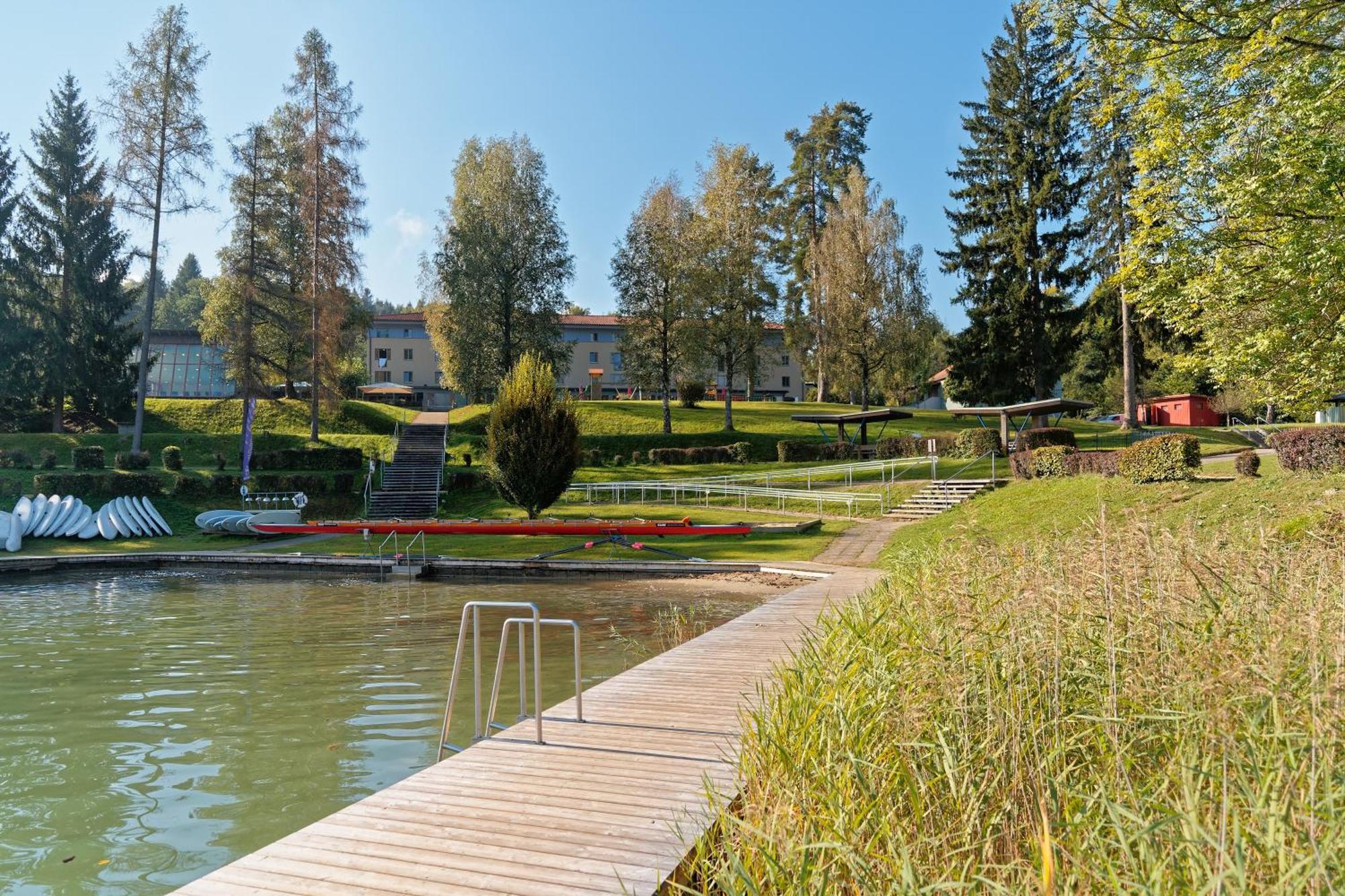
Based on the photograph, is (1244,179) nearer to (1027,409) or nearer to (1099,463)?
(1099,463)

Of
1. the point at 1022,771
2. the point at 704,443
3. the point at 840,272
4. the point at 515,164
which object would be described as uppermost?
the point at 515,164

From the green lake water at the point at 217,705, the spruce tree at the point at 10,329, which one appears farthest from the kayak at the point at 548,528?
the spruce tree at the point at 10,329

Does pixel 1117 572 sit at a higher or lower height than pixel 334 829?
higher

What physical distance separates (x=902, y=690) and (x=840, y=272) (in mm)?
43613

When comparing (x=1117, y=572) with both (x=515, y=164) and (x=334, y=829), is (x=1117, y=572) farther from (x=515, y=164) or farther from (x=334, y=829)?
(x=515, y=164)

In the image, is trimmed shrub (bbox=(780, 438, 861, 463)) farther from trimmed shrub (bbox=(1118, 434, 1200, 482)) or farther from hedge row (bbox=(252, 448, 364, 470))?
hedge row (bbox=(252, 448, 364, 470))

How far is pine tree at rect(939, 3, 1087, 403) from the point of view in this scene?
44.8 metres

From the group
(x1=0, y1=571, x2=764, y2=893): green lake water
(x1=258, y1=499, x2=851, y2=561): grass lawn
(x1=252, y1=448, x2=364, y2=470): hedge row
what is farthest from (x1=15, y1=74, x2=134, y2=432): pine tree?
(x1=0, y1=571, x2=764, y2=893): green lake water

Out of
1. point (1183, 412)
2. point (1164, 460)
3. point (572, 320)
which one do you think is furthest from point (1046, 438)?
point (572, 320)

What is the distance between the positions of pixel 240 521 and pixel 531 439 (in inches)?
432

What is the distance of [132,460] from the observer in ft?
117

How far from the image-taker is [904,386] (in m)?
57.8

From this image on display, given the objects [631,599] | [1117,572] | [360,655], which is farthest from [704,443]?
[1117,572]

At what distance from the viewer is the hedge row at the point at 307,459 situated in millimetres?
38438
